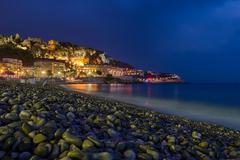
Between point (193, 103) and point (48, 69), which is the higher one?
point (48, 69)

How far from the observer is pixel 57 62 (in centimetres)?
13800

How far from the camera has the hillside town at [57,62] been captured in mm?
121225

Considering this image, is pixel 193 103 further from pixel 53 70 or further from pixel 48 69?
pixel 53 70

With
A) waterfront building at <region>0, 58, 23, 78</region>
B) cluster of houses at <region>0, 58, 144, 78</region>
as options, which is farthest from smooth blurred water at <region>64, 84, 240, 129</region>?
waterfront building at <region>0, 58, 23, 78</region>

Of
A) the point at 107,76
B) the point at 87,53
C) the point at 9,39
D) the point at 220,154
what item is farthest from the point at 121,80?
the point at 220,154

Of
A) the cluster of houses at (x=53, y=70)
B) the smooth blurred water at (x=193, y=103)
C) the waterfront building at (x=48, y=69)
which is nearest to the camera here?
the smooth blurred water at (x=193, y=103)

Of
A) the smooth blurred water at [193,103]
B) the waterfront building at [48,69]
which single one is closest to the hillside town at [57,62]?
the waterfront building at [48,69]

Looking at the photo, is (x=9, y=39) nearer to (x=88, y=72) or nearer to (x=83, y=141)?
(x=88, y=72)

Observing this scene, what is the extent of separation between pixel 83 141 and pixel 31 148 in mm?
657

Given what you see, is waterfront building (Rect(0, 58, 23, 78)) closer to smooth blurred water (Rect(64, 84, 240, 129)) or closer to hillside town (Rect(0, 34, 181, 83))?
hillside town (Rect(0, 34, 181, 83))

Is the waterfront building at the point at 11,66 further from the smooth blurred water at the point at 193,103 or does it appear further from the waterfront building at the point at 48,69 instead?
the smooth blurred water at the point at 193,103

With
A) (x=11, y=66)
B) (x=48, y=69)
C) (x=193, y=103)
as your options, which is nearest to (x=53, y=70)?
(x=48, y=69)

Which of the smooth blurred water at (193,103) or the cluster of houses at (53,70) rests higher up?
the cluster of houses at (53,70)

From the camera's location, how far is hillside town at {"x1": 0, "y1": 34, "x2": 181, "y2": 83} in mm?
121225
